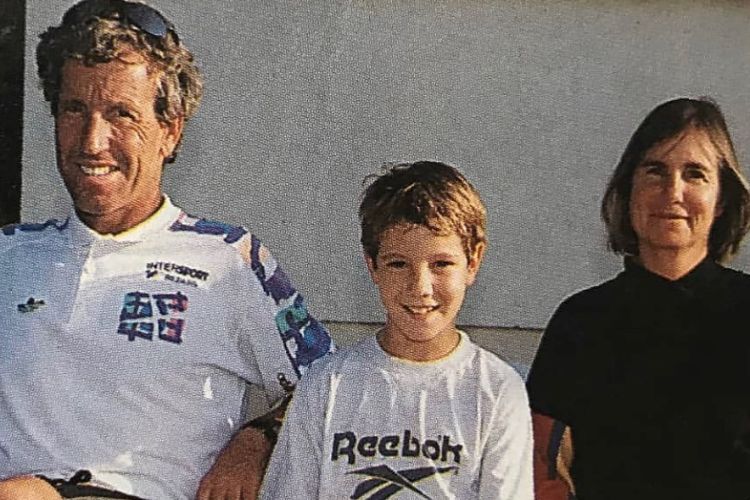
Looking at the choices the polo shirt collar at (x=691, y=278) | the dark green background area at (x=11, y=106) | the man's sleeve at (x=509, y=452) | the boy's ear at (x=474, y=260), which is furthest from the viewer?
the dark green background area at (x=11, y=106)

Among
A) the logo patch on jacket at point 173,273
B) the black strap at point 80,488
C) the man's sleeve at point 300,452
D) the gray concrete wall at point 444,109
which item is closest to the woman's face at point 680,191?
the man's sleeve at point 300,452

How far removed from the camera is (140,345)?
2.60 meters

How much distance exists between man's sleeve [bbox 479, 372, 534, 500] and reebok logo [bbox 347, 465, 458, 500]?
0.22ft

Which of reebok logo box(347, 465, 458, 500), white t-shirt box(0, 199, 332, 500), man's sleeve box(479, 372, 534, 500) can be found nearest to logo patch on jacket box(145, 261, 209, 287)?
white t-shirt box(0, 199, 332, 500)

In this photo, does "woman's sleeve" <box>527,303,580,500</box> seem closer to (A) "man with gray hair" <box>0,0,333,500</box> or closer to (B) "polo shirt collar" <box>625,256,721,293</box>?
(B) "polo shirt collar" <box>625,256,721,293</box>

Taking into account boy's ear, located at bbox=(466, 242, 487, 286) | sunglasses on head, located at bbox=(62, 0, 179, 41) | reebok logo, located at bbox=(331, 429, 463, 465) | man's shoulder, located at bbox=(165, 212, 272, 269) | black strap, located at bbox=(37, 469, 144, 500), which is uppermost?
sunglasses on head, located at bbox=(62, 0, 179, 41)

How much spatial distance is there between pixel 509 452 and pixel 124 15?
1.19 m

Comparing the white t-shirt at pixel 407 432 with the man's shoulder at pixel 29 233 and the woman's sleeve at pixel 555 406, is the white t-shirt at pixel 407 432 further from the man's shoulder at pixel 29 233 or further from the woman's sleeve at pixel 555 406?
the man's shoulder at pixel 29 233

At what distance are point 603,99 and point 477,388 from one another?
1567 mm

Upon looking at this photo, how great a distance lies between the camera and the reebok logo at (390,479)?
2344 millimetres

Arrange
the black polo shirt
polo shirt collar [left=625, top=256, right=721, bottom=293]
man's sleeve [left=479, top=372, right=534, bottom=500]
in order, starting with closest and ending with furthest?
man's sleeve [left=479, top=372, right=534, bottom=500] < the black polo shirt < polo shirt collar [left=625, top=256, right=721, bottom=293]

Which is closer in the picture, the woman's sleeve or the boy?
the boy

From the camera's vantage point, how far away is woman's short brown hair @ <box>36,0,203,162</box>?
2609mm

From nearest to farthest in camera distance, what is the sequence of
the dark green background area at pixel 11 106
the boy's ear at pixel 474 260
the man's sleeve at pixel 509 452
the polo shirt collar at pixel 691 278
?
the man's sleeve at pixel 509 452 < the boy's ear at pixel 474 260 < the polo shirt collar at pixel 691 278 < the dark green background area at pixel 11 106
